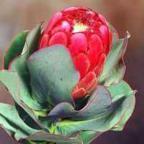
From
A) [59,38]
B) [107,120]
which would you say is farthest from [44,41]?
[107,120]

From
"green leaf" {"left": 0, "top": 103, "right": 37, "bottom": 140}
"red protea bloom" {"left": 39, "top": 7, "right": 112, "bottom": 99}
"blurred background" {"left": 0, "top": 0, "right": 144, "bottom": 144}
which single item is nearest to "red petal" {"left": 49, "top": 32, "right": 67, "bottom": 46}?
"red protea bloom" {"left": 39, "top": 7, "right": 112, "bottom": 99}

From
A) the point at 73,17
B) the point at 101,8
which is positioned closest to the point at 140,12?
the point at 101,8

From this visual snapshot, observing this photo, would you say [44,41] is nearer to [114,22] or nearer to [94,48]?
[94,48]

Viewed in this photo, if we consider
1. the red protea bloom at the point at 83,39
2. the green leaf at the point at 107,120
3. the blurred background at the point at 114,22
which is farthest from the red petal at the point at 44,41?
the blurred background at the point at 114,22

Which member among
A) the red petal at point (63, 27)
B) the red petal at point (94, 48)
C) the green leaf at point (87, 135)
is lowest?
the green leaf at point (87, 135)

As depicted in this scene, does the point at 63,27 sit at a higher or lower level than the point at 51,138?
higher

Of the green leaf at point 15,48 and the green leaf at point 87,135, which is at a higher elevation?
the green leaf at point 15,48

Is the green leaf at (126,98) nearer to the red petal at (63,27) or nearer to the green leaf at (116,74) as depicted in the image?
the green leaf at (116,74)
